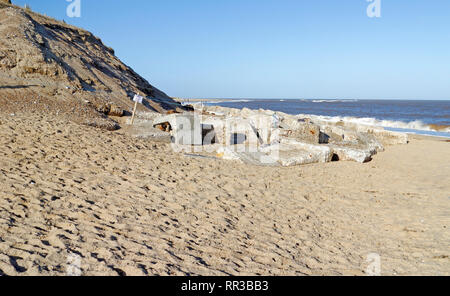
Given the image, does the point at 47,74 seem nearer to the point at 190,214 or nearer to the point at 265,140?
the point at 265,140

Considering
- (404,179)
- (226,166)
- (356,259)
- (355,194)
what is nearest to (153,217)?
(356,259)

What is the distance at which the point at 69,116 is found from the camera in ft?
30.2

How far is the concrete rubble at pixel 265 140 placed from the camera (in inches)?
333

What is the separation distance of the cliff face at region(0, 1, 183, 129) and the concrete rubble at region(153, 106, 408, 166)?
306 cm

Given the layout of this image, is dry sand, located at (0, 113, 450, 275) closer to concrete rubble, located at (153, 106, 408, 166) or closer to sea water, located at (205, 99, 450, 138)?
concrete rubble, located at (153, 106, 408, 166)

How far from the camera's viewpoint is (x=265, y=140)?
10859 mm

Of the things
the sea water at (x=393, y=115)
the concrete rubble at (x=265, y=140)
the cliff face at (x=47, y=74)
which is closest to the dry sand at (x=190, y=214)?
the concrete rubble at (x=265, y=140)

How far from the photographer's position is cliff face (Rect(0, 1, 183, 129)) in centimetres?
991

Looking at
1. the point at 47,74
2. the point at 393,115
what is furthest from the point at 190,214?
the point at 393,115

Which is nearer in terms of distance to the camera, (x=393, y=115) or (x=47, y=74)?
(x=47, y=74)

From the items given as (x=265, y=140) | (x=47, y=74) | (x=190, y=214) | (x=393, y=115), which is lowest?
(x=190, y=214)

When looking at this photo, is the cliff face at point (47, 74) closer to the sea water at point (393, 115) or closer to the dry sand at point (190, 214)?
the dry sand at point (190, 214)

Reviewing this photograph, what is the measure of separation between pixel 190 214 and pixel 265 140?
690 cm

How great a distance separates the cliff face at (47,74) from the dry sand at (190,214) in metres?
2.71
